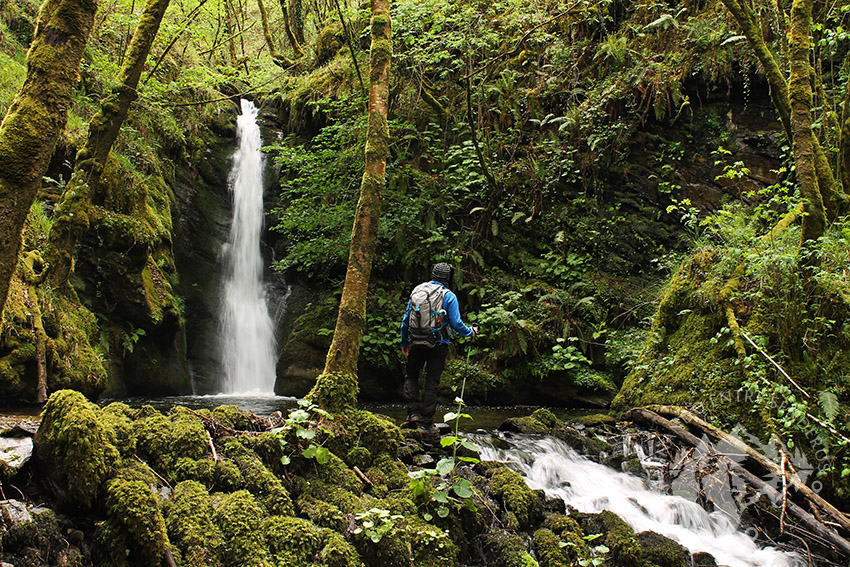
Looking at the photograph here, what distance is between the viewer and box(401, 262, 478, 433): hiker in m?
6.43

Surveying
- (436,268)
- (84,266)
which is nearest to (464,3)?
(436,268)

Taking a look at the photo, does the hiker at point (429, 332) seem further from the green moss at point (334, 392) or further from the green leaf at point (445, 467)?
the green leaf at point (445, 467)

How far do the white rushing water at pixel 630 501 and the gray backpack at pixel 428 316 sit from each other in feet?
4.85

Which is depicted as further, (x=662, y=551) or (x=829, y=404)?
(x=829, y=404)

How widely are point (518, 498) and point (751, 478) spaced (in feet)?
8.29

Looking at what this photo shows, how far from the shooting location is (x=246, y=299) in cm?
1422

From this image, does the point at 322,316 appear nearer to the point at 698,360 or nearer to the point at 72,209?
the point at 72,209

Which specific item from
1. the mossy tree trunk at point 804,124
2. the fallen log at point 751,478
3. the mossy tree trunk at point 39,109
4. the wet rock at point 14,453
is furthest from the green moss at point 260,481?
the mossy tree trunk at point 804,124

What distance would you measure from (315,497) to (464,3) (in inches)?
562

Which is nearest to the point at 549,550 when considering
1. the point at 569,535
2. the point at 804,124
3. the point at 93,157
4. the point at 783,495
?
the point at 569,535

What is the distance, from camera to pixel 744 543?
14.7 feet

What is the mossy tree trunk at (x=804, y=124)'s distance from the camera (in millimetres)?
5926

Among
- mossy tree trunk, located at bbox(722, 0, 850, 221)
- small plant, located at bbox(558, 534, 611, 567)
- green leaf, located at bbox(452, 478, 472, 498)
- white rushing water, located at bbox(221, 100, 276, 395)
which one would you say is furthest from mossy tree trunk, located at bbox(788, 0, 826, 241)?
white rushing water, located at bbox(221, 100, 276, 395)

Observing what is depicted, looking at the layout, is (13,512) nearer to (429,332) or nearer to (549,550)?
(549,550)
